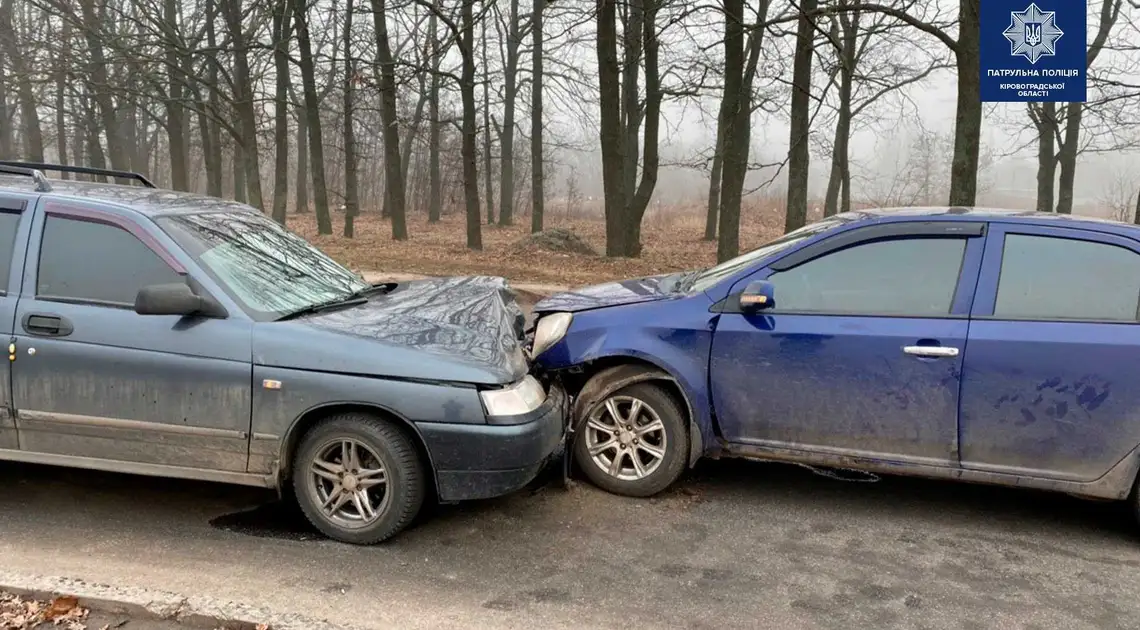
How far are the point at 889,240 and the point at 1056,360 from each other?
1022 millimetres

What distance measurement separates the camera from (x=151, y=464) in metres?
3.83

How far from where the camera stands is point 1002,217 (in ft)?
14.0

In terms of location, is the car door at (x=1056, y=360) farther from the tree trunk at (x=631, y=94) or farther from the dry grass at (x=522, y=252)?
the tree trunk at (x=631, y=94)

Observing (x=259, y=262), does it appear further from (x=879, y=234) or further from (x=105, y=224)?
(x=879, y=234)

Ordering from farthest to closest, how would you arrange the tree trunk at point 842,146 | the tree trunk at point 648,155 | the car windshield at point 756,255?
1. the tree trunk at point 842,146
2. the tree trunk at point 648,155
3. the car windshield at point 756,255

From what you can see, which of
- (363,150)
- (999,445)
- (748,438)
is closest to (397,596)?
(748,438)

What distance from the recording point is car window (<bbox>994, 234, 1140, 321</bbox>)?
3990 mm

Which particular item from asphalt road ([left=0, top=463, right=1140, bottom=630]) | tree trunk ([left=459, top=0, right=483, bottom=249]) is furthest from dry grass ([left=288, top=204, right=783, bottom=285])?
asphalt road ([left=0, top=463, right=1140, bottom=630])

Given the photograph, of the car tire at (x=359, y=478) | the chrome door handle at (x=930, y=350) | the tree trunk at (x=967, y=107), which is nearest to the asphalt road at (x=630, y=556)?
the car tire at (x=359, y=478)

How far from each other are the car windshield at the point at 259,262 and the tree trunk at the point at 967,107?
331 inches

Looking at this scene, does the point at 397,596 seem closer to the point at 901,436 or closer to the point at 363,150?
the point at 901,436

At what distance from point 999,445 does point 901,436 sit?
475mm

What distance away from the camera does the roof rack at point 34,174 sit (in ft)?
13.6

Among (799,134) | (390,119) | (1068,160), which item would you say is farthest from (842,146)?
(390,119)
